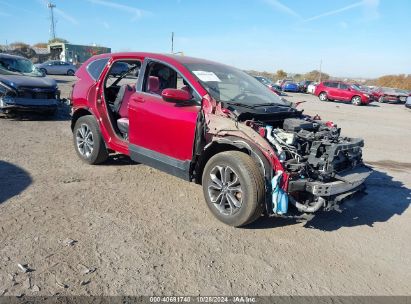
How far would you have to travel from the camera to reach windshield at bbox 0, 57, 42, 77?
10.3 metres

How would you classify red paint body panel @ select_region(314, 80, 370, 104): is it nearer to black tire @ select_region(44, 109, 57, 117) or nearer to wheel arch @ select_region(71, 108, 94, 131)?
black tire @ select_region(44, 109, 57, 117)

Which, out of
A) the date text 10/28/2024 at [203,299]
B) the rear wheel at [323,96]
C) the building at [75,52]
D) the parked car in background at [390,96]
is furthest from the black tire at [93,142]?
the building at [75,52]

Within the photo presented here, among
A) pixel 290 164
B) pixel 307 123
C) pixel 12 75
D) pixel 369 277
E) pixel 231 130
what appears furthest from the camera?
pixel 12 75

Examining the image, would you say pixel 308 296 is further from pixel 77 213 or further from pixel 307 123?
pixel 77 213

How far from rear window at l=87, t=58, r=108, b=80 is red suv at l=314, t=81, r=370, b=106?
2489cm

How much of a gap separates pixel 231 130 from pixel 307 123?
108 centimetres

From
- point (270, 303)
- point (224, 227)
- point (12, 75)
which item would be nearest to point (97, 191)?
point (224, 227)

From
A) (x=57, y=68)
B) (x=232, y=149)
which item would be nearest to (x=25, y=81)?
(x=232, y=149)

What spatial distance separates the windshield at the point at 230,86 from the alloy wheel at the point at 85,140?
2184mm

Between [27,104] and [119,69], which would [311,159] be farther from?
[27,104]

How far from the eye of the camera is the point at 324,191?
12.5 ft

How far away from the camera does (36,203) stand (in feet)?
14.5

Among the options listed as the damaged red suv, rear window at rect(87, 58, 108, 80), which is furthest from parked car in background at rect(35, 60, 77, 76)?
the damaged red suv

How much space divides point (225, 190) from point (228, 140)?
0.58 m
